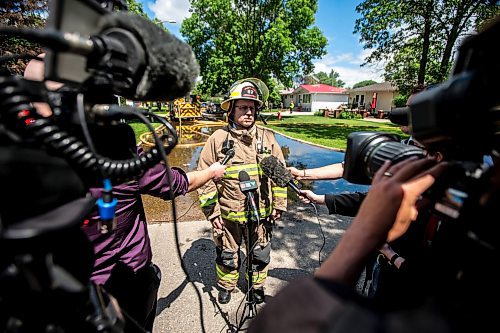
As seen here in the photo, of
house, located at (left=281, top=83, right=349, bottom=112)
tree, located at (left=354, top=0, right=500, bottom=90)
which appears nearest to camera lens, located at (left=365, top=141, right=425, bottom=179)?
tree, located at (left=354, top=0, right=500, bottom=90)

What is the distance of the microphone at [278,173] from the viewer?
2.15 metres

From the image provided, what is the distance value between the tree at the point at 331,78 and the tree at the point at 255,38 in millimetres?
88435

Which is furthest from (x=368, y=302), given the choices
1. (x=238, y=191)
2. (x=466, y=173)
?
(x=238, y=191)

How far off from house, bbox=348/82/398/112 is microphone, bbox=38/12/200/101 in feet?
124

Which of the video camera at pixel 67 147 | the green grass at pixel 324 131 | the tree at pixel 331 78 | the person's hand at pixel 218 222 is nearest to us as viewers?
the video camera at pixel 67 147

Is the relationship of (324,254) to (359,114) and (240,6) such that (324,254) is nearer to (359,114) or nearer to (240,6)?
(240,6)

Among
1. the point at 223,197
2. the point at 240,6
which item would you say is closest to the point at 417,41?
the point at 240,6

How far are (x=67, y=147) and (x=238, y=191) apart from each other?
200 cm

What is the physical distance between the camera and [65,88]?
0.71 meters

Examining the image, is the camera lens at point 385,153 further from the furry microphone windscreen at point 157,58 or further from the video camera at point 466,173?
the furry microphone windscreen at point 157,58

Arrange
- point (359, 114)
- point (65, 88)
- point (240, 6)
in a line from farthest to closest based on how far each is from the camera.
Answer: point (359, 114) < point (240, 6) < point (65, 88)

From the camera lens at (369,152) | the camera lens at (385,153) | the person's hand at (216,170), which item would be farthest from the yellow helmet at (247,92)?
the camera lens at (385,153)

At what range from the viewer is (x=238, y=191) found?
8.46 feet

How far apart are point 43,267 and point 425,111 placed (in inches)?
40.0
